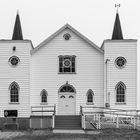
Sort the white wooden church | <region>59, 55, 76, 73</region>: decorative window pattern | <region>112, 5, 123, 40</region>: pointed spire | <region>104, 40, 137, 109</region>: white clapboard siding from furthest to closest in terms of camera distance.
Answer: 1. <region>112, 5, 123, 40</region>: pointed spire
2. <region>59, 55, 76, 73</region>: decorative window pattern
3. <region>104, 40, 137, 109</region>: white clapboard siding
4. the white wooden church

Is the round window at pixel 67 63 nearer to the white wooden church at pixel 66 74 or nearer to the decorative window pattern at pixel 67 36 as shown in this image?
the white wooden church at pixel 66 74

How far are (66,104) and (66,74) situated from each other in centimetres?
275

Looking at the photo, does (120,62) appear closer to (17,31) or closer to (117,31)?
(117,31)

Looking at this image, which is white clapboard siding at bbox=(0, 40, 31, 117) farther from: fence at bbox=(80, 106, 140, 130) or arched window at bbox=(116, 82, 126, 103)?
arched window at bbox=(116, 82, 126, 103)

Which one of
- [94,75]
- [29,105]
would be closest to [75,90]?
[94,75]

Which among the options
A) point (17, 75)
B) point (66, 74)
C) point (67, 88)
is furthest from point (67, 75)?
point (17, 75)

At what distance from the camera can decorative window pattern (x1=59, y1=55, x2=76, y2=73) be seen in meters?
33.0

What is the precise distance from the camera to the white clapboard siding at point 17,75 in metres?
31.7

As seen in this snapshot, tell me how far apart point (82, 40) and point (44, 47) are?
3.55 m

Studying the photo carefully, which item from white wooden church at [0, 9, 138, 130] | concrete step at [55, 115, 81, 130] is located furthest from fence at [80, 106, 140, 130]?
concrete step at [55, 115, 81, 130]

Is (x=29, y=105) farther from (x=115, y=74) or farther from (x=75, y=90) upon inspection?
(x=115, y=74)

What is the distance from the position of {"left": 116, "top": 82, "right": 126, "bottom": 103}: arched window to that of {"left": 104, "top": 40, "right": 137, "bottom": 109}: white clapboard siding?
0.34 meters

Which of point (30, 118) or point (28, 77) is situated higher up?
point (28, 77)

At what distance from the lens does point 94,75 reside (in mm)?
32812
